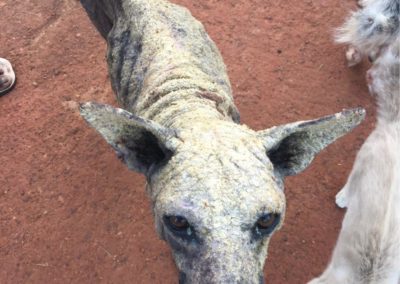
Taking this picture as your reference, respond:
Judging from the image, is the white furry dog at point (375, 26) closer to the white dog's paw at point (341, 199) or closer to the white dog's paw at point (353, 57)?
the white dog's paw at point (353, 57)

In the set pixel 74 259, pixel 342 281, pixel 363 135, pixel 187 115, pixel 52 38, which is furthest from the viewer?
pixel 52 38

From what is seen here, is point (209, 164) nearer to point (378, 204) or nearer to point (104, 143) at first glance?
point (378, 204)

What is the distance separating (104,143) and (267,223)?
3411mm

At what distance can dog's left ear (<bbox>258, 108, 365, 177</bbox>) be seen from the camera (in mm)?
2811

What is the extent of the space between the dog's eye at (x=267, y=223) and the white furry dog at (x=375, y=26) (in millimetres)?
3186

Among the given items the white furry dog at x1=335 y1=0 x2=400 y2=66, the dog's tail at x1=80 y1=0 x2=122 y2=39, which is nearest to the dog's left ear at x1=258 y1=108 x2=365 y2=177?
the dog's tail at x1=80 y1=0 x2=122 y2=39

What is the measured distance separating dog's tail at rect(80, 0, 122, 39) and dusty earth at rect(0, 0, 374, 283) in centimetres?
116

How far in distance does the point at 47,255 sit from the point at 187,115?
2.78 meters

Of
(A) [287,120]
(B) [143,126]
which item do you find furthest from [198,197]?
(A) [287,120]

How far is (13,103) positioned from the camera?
20.1 feet

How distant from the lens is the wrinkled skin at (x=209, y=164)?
2559 mm

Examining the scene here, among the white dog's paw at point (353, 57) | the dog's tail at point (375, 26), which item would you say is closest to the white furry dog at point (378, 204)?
the dog's tail at point (375, 26)

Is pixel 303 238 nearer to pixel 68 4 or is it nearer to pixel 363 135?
pixel 363 135

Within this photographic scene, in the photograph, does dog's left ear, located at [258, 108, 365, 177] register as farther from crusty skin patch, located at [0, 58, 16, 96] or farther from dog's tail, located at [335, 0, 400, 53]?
crusty skin patch, located at [0, 58, 16, 96]
